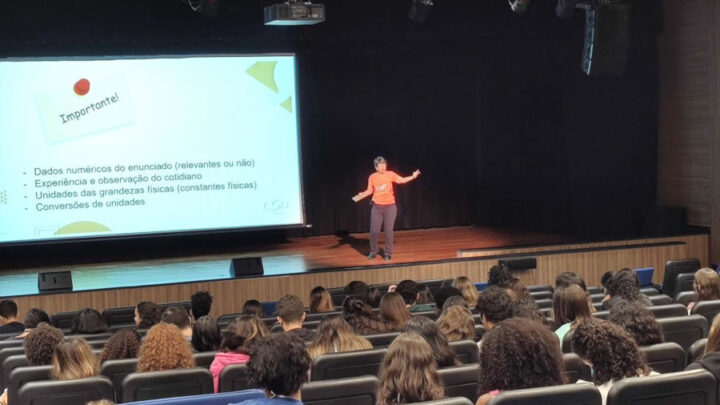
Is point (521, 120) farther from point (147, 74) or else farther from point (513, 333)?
point (513, 333)

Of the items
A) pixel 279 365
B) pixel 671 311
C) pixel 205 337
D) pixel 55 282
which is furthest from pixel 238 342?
pixel 55 282

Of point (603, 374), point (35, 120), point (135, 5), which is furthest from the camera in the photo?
point (135, 5)

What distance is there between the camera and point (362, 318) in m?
5.71

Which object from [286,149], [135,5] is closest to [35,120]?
[135,5]

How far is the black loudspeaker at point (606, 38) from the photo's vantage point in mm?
10375

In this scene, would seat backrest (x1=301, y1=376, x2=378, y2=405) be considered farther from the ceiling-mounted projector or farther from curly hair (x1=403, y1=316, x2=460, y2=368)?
the ceiling-mounted projector

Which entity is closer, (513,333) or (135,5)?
(513,333)

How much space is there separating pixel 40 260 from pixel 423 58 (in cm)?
610

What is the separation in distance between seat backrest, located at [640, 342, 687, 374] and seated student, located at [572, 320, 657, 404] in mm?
520

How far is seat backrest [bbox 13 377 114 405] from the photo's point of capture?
3.96 metres

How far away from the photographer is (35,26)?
38.0 ft

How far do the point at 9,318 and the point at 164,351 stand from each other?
3.18 metres

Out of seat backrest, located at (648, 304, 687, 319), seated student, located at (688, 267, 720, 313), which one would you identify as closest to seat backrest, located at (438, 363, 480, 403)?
seat backrest, located at (648, 304, 687, 319)

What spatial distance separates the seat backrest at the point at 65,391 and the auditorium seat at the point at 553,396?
6.02 feet
